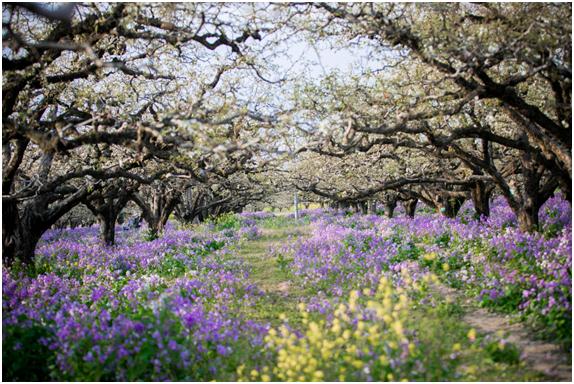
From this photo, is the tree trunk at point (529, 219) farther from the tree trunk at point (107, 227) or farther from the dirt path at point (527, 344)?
the tree trunk at point (107, 227)

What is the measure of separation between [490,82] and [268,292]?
23.2 ft

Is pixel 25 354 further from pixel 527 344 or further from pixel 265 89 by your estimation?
pixel 265 89

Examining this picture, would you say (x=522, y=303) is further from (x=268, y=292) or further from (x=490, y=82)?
(x=268, y=292)

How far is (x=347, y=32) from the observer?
1016cm

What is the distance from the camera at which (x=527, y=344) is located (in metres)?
7.43

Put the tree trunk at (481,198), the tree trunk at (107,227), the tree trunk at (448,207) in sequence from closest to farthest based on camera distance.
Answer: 1. the tree trunk at (481,198)
2. the tree trunk at (107,227)
3. the tree trunk at (448,207)

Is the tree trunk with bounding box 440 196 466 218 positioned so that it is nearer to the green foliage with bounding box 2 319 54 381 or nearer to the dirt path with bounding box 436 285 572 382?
the dirt path with bounding box 436 285 572 382

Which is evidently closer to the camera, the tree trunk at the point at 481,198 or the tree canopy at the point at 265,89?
the tree canopy at the point at 265,89

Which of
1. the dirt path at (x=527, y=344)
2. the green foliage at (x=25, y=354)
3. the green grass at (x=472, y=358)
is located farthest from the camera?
the dirt path at (x=527, y=344)

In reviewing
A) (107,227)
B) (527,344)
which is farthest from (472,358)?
(107,227)

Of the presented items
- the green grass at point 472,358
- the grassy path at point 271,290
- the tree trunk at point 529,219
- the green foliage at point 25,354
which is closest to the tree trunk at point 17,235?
the grassy path at point 271,290

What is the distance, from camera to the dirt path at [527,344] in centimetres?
653

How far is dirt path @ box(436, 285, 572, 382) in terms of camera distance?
6.53 metres

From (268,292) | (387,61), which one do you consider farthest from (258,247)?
(387,61)
